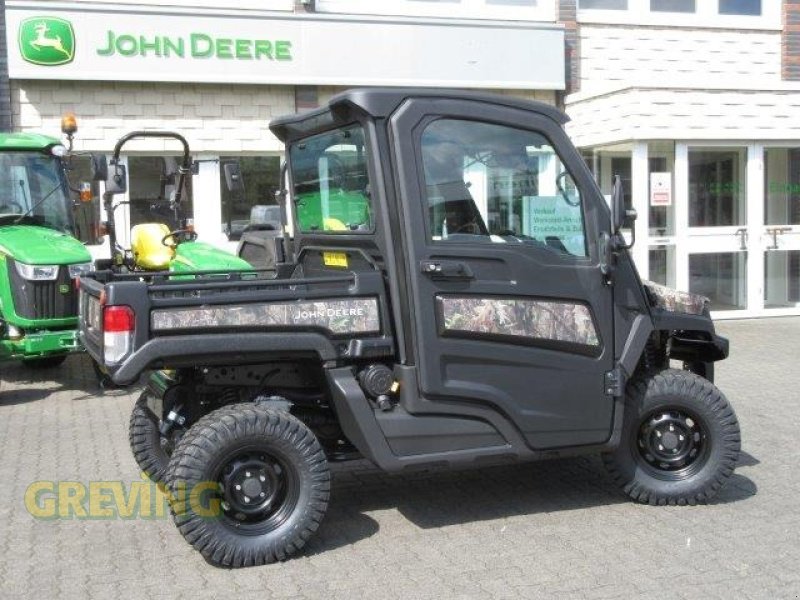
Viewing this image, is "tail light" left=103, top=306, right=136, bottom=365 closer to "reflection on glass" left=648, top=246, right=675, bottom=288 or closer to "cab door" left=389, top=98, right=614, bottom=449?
"cab door" left=389, top=98, right=614, bottom=449

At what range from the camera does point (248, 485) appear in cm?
476

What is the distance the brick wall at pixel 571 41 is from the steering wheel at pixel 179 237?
6.65m

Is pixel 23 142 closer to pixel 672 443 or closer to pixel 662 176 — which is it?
pixel 672 443

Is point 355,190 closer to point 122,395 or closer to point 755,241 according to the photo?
point 122,395

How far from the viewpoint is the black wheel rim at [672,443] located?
5.52m

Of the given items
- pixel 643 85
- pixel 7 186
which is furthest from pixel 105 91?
pixel 643 85

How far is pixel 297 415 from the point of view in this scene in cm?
531

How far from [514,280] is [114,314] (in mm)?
1921

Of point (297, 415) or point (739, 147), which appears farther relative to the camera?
point (739, 147)

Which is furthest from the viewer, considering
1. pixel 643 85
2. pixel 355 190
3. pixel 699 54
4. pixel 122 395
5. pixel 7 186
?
pixel 699 54

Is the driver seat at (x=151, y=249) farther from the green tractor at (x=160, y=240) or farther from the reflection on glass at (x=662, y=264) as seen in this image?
the reflection on glass at (x=662, y=264)

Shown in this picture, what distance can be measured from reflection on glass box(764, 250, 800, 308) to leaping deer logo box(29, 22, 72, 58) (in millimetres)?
9405

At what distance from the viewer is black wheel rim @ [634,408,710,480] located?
18.1 ft

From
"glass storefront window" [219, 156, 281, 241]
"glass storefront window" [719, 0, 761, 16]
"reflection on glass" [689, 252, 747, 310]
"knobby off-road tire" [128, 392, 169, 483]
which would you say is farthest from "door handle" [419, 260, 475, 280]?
"glass storefront window" [719, 0, 761, 16]
